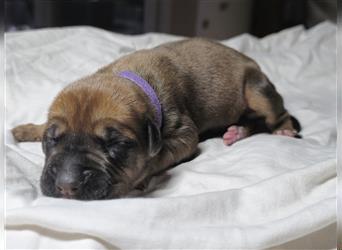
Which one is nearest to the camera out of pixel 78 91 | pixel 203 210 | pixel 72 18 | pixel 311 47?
pixel 203 210

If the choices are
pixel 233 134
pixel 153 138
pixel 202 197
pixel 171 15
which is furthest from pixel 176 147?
pixel 171 15

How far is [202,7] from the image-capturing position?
5461mm

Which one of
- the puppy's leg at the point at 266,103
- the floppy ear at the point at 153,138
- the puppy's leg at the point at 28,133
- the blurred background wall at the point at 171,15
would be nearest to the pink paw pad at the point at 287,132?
the puppy's leg at the point at 266,103

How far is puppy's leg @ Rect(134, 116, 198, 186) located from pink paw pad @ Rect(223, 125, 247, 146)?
0.62 ft

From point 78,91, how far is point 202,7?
3951 mm

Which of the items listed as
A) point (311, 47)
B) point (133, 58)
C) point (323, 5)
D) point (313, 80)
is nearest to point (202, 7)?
point (323, 5)

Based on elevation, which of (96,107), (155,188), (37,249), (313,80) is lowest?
(313,80)

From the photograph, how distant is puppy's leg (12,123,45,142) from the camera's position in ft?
7.25

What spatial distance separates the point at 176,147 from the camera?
204cm

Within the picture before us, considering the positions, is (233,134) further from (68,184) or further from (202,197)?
(68,184)

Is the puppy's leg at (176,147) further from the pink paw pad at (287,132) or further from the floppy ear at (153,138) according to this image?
the pink paw pad at (287,132)

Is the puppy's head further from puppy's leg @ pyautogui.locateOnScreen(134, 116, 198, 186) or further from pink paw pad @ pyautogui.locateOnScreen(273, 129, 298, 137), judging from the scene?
pink paw pad @ pyautogui.locateOnScreen(273, 129, 298, 137)

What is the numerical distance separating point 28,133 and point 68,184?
78 centimetres

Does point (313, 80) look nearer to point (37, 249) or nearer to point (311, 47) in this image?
point (311, 47)
